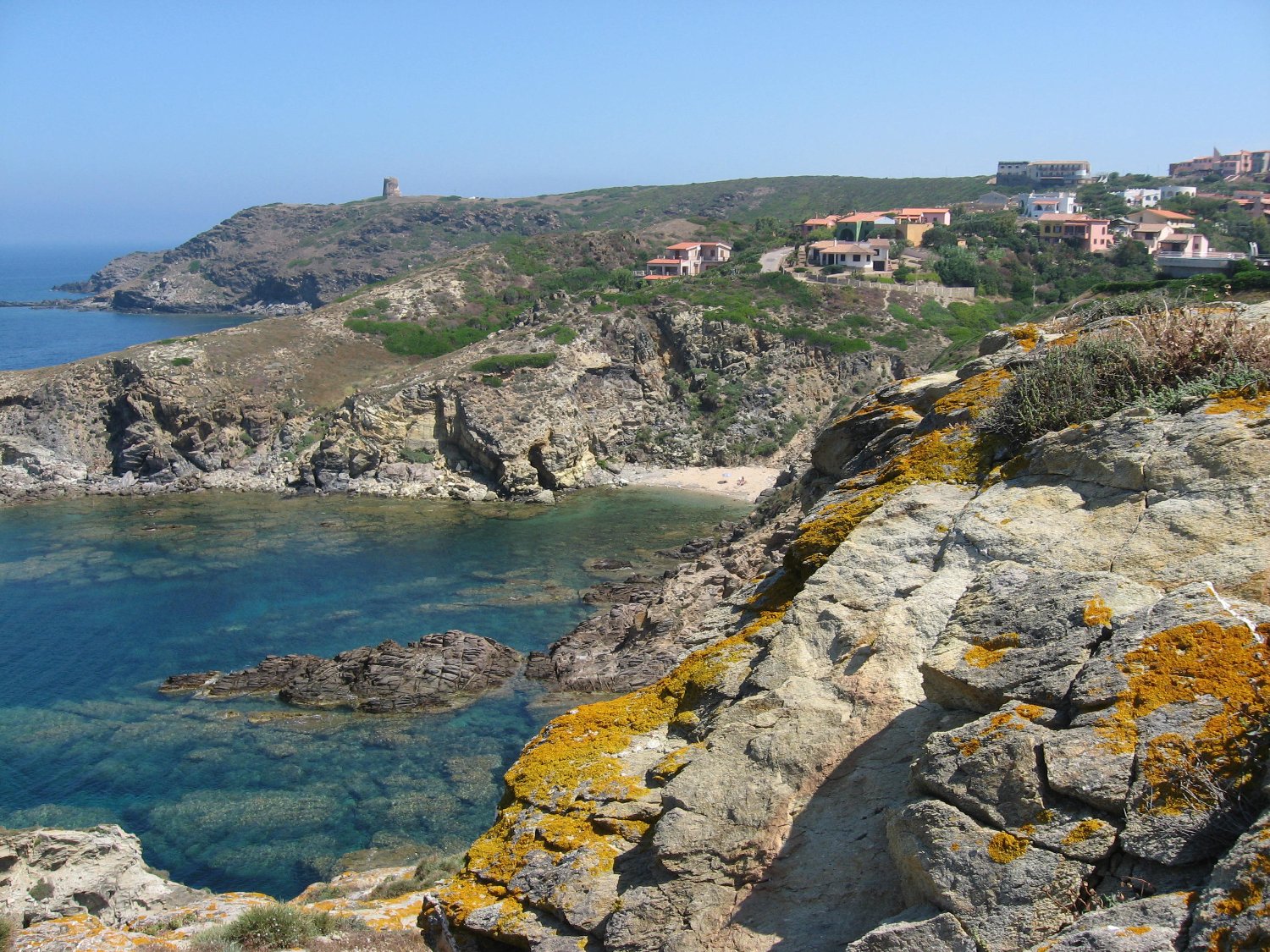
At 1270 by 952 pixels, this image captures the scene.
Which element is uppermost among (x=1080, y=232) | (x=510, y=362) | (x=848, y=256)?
(x=1080, y=232)

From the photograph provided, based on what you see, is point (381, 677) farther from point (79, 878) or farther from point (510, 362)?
point (510, 362)

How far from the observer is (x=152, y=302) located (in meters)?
148

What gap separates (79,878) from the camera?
16.3 meters

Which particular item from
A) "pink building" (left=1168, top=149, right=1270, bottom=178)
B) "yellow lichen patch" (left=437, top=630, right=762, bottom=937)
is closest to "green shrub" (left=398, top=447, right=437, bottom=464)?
"yellow lichen patch" (left=437, top=630, right=762, bottom=937)

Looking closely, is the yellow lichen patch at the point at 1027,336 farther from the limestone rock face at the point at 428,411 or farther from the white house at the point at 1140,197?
the white house at the point at 1140,197

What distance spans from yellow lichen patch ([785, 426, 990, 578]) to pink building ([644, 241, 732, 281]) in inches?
2818

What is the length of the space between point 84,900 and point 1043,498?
54.1ft

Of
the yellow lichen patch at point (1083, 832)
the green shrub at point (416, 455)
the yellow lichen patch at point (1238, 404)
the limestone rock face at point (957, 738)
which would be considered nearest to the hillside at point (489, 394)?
the green shrub at point (416, 455)

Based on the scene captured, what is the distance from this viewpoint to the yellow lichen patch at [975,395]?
33.2 feet

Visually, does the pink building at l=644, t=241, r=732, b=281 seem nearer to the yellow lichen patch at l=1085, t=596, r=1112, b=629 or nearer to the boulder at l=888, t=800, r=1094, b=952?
the yellow lichen patch at l=1085, t=596, r=1112, b=629

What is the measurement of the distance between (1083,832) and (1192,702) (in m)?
0.85

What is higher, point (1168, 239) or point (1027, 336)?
point (1168, 239)

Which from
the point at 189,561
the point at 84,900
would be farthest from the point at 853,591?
the point at 189,561

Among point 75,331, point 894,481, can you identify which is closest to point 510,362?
point 894,481
